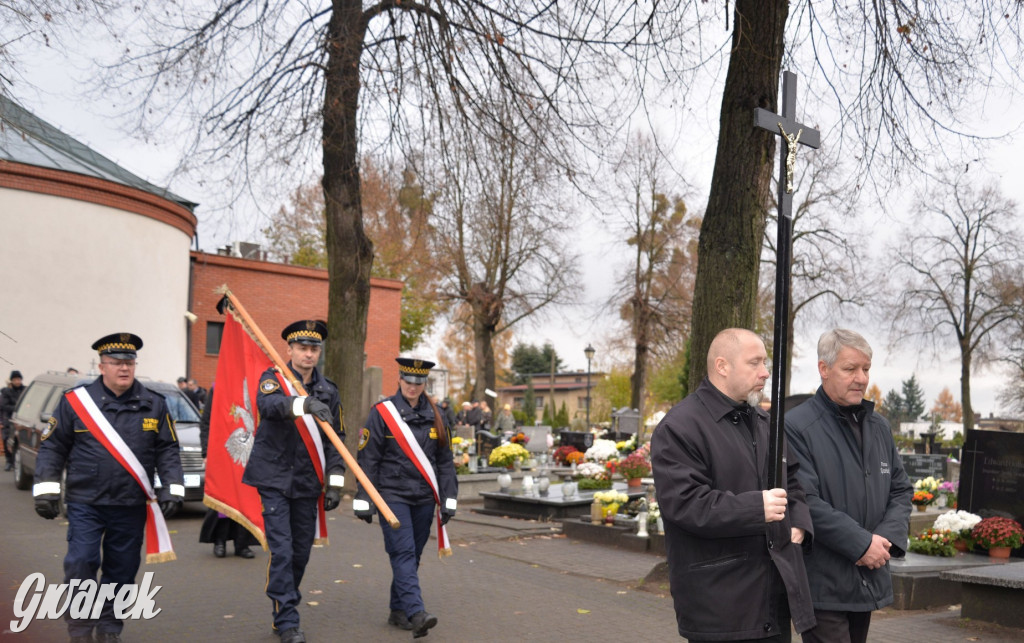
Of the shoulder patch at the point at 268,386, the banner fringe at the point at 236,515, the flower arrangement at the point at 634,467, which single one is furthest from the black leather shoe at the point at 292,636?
the flower arrangement at the point at 634,467

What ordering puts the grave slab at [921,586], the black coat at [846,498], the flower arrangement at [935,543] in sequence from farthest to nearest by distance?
the flower arrangement at [935,543] < the grave slab at [921,586] < the black coat at [846,498]

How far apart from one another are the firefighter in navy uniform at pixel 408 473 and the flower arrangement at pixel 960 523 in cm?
564

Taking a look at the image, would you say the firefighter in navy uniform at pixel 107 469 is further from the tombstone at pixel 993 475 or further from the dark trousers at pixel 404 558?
the tombstone at pixel 993 475

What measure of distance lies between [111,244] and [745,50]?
2403cm

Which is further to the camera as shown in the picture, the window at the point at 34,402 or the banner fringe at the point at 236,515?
the window at the point at 34,402

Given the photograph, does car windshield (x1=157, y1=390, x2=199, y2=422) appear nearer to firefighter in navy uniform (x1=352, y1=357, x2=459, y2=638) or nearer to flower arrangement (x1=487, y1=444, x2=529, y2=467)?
flower arrangement (x1=487, y1=444, x2=529, y2=467)

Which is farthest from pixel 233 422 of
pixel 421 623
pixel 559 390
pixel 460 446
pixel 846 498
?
pixel 559 390

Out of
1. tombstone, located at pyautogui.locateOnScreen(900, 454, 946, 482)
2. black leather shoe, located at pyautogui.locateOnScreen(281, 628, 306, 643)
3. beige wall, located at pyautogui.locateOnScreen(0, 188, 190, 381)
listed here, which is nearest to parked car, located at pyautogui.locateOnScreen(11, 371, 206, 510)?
black leather shoe, located at pyautogui.locateOnScreen(281, 628, 306, 643)

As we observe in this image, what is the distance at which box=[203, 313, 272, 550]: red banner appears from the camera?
7664 millimetres

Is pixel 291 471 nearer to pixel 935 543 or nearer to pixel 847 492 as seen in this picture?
pixel 847 492

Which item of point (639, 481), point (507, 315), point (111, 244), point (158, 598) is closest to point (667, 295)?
point (507, 315)

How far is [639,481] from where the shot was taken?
52.1 ft

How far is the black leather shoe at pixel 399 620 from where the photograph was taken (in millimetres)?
7227

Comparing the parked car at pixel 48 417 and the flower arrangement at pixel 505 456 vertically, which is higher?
the parked car at pixel 48 417
